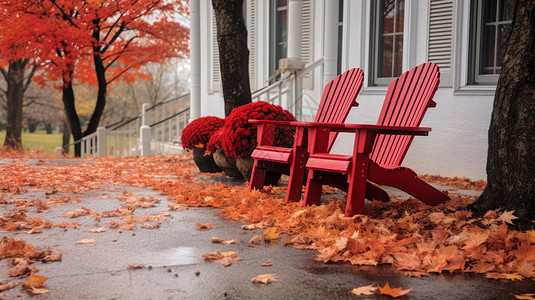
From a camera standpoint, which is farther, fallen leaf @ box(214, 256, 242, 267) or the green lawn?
the green lawn

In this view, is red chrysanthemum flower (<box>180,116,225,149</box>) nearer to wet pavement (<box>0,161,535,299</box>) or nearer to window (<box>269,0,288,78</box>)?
wet pavement (<box>0,161,535,299</box>)

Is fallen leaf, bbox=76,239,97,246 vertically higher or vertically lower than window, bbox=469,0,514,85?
lower

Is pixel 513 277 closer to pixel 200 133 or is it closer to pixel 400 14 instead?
pixel 200 133

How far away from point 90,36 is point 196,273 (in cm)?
1239

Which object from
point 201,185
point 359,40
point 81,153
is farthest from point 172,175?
point 81,153

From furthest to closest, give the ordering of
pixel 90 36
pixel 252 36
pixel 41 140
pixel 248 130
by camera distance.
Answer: pixel 41 140
pixel 90 36
pixel 252 36
pixel 248 130

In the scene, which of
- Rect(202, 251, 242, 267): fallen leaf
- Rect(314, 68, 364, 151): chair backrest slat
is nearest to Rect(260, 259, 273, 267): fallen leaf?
Rect(202, 251, 242, 267): fallen leaf

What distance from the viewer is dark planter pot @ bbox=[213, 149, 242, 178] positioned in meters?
6.62

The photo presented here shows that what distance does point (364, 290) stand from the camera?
2555 mm

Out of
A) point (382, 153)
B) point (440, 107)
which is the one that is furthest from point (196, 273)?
point (440, 107)

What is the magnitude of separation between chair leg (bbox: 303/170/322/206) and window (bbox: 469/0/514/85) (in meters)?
3.35

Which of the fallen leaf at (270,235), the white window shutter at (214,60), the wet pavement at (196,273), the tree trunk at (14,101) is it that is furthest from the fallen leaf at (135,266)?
the tree trunk at (14,101)

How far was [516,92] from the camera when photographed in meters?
3.70

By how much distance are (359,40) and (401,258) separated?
5551 mm
